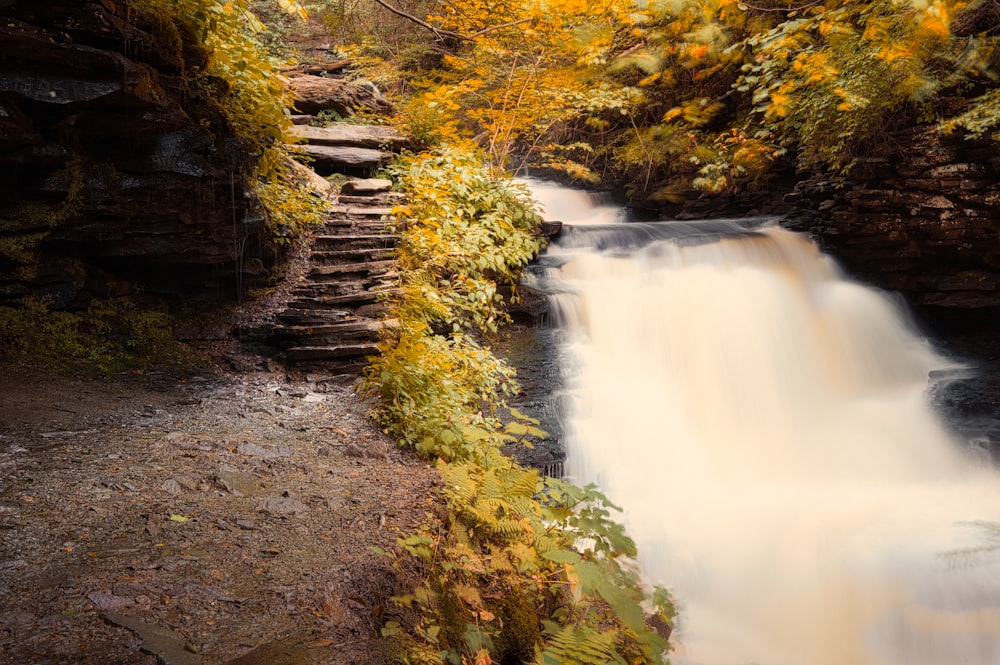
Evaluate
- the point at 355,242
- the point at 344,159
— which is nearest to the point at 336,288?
the point at 355,242

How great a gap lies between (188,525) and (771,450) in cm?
668

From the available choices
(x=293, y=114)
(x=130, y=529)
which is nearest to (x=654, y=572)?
(x=130, y=529)

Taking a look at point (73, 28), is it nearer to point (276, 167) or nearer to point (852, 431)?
point (276, 167)

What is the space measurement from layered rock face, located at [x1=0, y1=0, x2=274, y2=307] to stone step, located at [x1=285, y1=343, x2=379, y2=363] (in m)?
1.32

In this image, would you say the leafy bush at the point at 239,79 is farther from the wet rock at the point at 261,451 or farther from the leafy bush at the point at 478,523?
the wet rock at the point at 261,451

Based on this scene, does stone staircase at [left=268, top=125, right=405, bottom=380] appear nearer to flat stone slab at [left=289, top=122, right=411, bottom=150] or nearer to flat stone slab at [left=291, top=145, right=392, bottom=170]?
flat stone slab at [left=291, top=145, right=392, bottom=170]

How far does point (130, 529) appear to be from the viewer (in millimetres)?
2926

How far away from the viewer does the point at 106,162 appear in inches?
219

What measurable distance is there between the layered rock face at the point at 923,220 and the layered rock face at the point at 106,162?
30.5 ft

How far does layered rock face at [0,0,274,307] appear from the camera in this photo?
4754 mm

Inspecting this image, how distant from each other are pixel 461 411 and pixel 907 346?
788 centimetres

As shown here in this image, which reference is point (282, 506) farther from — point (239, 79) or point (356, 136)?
point (356, 136)

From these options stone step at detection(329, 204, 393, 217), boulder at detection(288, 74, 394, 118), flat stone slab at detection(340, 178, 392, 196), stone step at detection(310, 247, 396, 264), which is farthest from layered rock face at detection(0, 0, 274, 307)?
boulder at detection(288, 74, 394, 118)

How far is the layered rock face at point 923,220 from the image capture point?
8.88 meters
